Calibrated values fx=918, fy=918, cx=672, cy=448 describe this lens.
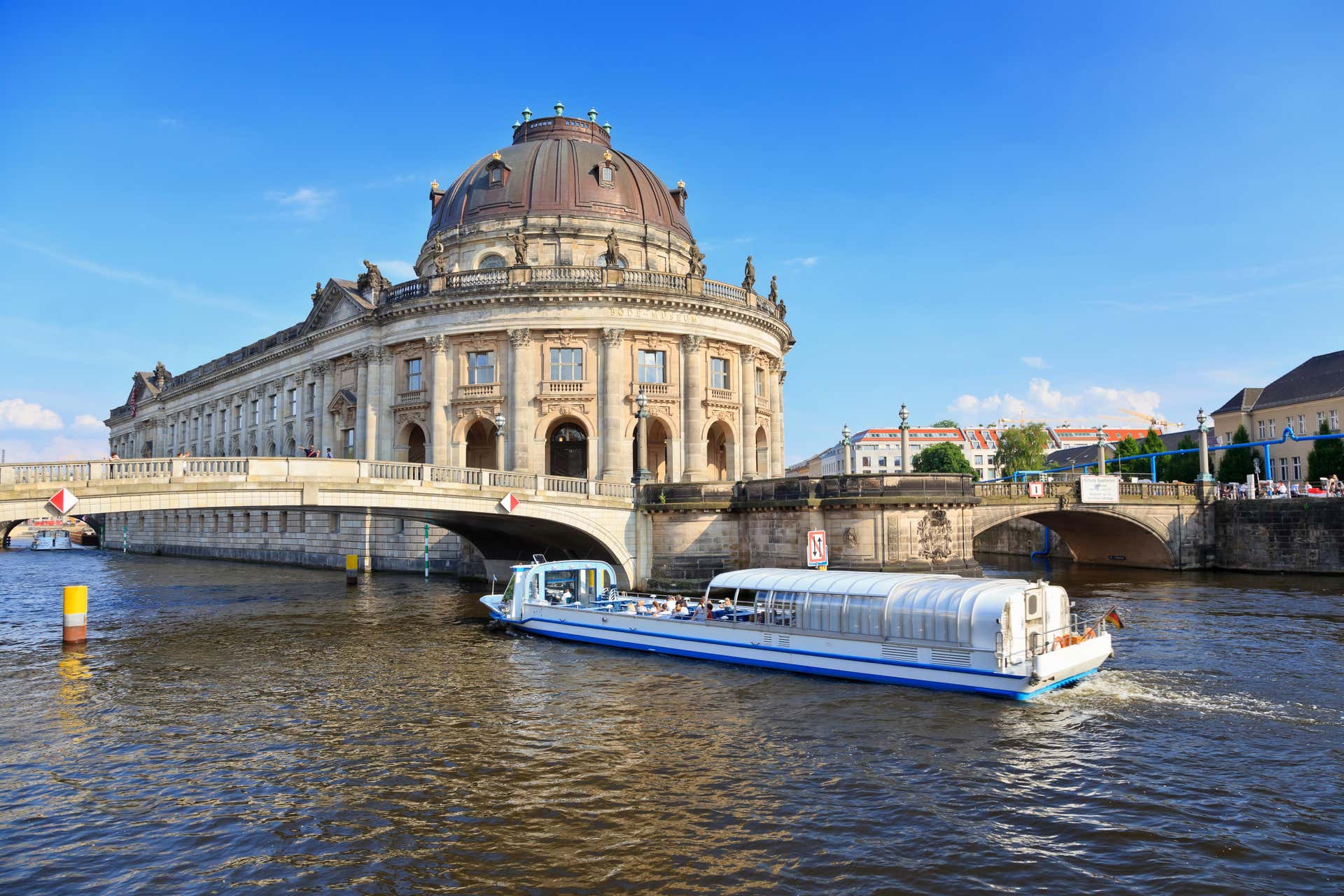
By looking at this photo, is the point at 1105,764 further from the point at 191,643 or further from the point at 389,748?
the point at 191,643

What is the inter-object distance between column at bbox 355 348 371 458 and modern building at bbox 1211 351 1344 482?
230ft

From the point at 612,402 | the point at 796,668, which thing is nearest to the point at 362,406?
the point at 612,402

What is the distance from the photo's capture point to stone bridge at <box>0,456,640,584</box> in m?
26.8

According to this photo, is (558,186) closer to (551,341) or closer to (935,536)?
(551,341)

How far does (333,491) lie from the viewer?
31.4 meters

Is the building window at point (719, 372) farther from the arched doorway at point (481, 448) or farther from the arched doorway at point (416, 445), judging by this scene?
the arched doorway at point (416, 445)

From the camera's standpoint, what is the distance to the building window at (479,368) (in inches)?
1955

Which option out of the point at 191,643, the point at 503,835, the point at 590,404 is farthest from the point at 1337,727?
the point at 590,404

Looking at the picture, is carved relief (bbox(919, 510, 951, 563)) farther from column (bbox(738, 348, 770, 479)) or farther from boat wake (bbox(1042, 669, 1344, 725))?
column (bbox(738, 348, 770, 479))

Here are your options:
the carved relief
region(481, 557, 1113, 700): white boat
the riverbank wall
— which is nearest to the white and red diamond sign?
region(481, 557, 1113, 700): white boat

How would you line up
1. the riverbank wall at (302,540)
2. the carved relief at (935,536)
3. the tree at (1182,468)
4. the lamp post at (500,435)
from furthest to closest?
the tree at (1182,468), the riverbank wall at (302,540), the lamp post at (500,435), the carved relief at (935,536)

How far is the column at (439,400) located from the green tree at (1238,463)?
69.1m

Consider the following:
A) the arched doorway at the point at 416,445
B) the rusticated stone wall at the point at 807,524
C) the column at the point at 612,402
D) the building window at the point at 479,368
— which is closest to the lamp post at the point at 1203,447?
the rusticated stone wall at the point at 807,524

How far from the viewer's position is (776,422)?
2318 inches
